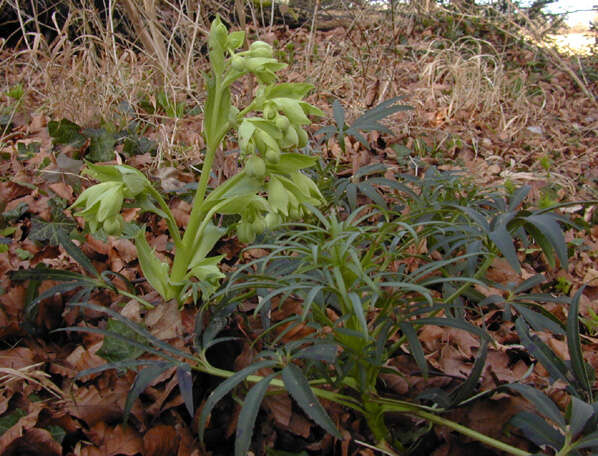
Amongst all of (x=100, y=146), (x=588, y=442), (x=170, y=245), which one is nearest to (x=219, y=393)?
(x=588, y=442)

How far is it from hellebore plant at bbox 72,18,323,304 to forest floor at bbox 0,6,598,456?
12cm

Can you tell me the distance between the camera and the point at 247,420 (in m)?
0.57

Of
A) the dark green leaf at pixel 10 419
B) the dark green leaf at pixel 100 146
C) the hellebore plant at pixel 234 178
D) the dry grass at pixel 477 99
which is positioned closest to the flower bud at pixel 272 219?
the hellebore plant at pixel 234 178

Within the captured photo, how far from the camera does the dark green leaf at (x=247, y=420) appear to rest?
Result: 557 mm

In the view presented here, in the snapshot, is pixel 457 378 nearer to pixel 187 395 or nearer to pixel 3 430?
pixel 187 395

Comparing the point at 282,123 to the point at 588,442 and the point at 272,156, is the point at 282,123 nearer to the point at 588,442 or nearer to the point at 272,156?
the point at 272,156

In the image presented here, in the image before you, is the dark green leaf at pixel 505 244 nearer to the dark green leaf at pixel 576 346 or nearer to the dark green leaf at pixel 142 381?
the dark green leaf at pixel 576 346

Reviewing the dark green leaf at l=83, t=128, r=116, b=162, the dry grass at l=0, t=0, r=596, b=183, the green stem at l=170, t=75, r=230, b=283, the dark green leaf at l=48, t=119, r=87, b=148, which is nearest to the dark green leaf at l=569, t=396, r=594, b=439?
the green stem at l=170, t=75, r=230, b=283

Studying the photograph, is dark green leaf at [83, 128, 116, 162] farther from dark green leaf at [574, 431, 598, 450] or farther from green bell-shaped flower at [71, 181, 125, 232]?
dark green leaf at [574, 431, 598, 450]

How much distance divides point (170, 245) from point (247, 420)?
752 millimetres

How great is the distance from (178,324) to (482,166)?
1517mm

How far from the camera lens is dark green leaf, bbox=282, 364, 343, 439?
565mm

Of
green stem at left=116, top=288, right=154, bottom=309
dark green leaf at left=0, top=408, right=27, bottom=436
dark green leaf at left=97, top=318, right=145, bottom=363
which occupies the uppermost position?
green stem at left=116, top=288, right=154, bottom=309

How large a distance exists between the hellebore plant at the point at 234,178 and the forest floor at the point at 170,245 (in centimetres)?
12
